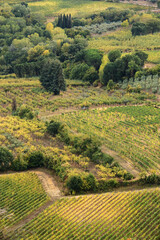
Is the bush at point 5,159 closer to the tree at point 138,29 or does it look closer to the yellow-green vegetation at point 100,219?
the yellow-green vegetation at point 100,219

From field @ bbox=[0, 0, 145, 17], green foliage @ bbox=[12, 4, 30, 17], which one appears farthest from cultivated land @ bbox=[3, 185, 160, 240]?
field @ bbox=[0, 0, 145, 17]

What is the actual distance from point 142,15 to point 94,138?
3727 inches

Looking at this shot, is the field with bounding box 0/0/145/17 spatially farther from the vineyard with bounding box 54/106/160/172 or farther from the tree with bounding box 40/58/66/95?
the vineyard with bounding box 54/106/160/172

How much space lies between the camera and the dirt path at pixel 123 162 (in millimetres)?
52781

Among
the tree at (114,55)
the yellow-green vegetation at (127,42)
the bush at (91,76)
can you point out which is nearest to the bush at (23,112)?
the bush at (91,76)

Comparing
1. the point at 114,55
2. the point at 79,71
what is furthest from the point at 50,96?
the point at 114,55

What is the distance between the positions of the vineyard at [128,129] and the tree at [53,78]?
16657 millimetres

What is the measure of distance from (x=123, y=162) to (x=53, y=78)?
41254 millimetres

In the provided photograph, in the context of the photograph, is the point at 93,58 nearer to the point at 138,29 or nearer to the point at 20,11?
the point at 138,29

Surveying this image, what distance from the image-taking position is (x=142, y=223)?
4206 cm

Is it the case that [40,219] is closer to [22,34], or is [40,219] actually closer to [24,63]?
[24,63]

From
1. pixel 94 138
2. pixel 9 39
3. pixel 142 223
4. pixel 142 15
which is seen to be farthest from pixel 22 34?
pixel 142 223

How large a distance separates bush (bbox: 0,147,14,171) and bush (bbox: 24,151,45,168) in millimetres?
2420

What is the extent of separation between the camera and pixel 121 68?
93.9 metres
